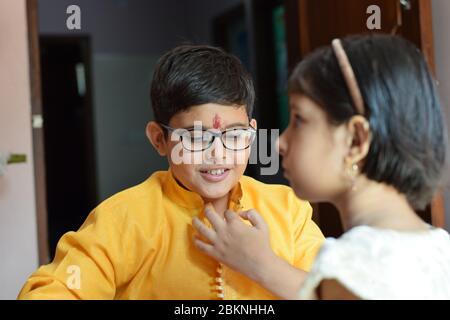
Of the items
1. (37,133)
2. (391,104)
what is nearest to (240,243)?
(391,104)

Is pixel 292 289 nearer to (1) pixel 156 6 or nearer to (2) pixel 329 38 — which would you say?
(2) pixel 329 38

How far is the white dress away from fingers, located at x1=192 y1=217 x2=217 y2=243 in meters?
0.28

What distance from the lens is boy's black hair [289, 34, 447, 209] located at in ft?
2.55

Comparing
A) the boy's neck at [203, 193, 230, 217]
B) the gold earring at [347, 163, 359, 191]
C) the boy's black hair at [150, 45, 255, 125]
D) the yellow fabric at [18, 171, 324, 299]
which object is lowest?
the yellow fabric at [18, 171, 324, 299]

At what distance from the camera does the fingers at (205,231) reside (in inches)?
40.5

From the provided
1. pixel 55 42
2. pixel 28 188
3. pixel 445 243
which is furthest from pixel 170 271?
pixel 55 42

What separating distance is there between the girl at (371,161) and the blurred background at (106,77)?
127cm

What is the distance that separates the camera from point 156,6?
17.6 ft

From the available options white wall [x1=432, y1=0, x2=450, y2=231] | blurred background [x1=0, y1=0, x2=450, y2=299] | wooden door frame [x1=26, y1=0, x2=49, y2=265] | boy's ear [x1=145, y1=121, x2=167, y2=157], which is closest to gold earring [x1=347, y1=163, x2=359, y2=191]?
Result: boy's ear [x1=145, y1=121, x2=167, y2=157]

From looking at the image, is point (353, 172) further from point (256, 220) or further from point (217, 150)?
point (217, 150)

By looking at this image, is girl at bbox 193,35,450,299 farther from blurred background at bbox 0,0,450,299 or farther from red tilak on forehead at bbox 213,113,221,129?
blurred background at bbox 0,0,450,299

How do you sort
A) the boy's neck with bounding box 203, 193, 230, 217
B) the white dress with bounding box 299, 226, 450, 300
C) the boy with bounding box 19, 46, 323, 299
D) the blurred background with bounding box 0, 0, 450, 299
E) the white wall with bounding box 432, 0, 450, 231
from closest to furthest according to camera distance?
the white dress with bounding box 299, 226, 450, 300 < the boy with bounding box 19, 46, 323, 299 < the boy's neck with bounding box 203, 193, 230, 217 < the white wall with bounding box 432, 0, 450, 231 < the blurred background with bounding box 0, 0, 450, 299

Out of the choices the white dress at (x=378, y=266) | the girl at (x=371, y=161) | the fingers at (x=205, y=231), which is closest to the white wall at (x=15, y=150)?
the fingers at (x=205, y=231)
